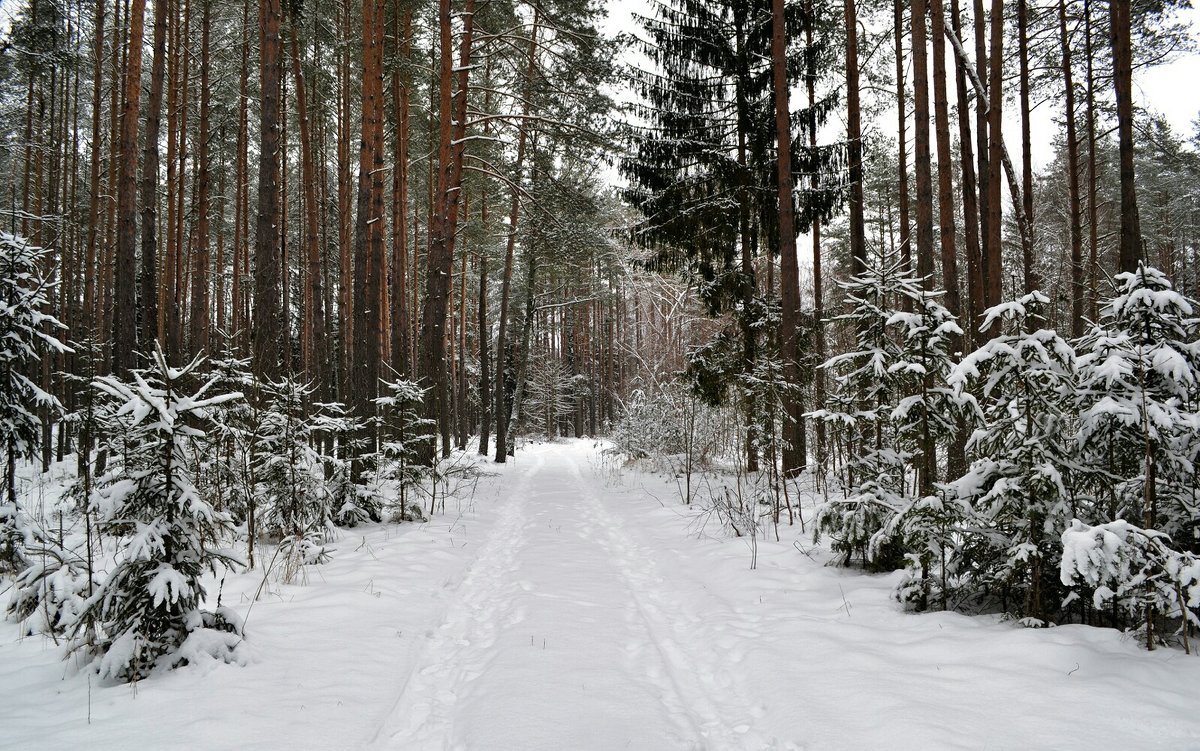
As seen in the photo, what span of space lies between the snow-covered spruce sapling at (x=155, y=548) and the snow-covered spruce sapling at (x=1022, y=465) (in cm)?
474

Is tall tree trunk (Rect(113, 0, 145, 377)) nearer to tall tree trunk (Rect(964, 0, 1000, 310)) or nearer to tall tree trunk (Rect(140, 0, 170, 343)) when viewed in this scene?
tall tree trunk (Rect(140, 0, 170, 343))

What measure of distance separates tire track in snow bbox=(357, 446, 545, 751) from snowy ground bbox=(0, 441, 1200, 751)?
2 centimetres

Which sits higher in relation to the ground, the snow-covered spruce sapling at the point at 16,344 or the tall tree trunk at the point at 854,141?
the tall tree trunk at the point at 854,141

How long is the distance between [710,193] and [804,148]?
1.97m

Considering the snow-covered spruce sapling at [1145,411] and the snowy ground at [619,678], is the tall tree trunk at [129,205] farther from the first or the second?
the snow-covered spruce sapling at [1145,411]

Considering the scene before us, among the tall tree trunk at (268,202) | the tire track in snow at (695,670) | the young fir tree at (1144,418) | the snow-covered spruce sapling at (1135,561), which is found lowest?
the tire track in snow at (695,670)

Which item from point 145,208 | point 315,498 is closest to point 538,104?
point 145,208

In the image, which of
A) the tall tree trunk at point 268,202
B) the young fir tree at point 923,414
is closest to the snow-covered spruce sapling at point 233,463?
the tall tree trunk at point 268,202

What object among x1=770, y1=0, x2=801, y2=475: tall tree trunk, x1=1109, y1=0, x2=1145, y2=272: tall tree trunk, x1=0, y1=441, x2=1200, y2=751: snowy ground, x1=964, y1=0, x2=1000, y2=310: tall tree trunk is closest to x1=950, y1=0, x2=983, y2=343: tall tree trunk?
x1=964, y1=0, x2=1000, y2=310: tall tree trunk

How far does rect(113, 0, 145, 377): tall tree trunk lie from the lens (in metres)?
8.83

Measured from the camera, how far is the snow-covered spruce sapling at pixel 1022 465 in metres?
3.49

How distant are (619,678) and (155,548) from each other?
2867mm

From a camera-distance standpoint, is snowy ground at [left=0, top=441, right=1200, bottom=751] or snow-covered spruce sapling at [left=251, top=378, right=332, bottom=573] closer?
snowy ground at [left=0, top=441, right=1200, bottom=751]

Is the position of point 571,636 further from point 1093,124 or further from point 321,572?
point 1093,124
